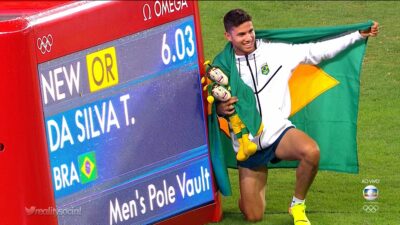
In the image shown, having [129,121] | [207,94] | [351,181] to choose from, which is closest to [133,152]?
[129,121]

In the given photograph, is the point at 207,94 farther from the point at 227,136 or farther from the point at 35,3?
the point at 35,3

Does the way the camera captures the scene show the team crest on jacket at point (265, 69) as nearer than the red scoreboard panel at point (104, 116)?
No

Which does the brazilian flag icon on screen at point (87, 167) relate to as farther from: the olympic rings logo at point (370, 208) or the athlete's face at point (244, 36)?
the olympic rings logo at point (370, 208)

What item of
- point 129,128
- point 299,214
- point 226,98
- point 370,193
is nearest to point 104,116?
point 129,128

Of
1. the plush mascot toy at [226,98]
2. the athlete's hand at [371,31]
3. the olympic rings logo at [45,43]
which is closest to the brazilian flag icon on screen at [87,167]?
the olympic rings logo at [45,43]

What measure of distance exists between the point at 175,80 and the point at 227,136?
924 mm

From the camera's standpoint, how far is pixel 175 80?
327 inches

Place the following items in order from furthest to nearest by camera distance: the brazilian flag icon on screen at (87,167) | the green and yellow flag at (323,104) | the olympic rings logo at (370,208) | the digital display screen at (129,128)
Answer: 1. the olympic rings logo at (370,208)
2. the green and yellow flag at (323,104)
3. the brazilian flag icon on screen at (87,167)
4. the digital display screen at (129,128)

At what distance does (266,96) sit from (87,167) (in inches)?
63.2

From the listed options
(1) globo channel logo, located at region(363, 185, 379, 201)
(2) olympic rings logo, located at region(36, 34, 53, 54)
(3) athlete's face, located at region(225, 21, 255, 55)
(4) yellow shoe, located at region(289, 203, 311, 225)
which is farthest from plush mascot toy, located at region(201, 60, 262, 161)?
(2) olympic rings logo, located at region(36, 34, 53, 54)

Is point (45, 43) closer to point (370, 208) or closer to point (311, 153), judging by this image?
point (311, 153)

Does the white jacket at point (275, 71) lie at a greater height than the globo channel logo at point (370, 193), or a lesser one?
greater

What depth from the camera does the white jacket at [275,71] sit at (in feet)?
28.3

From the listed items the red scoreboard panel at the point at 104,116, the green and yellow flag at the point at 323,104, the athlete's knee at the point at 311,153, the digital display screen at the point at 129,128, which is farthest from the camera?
the green and yellow flag at the point at 323,104
